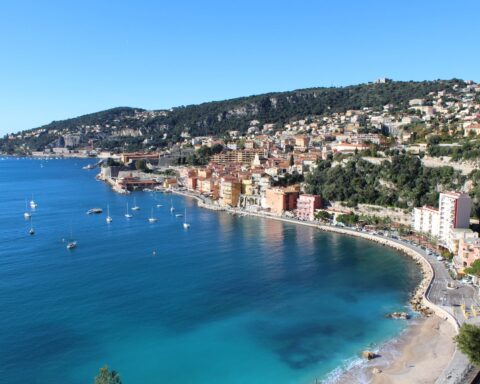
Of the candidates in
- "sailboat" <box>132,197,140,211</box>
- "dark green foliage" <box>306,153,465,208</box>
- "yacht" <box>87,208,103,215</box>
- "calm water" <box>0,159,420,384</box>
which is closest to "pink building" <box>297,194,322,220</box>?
"dark green foliage" <box>306,153,465,208</box>

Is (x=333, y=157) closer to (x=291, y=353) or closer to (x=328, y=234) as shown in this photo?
(x=328, y=234)

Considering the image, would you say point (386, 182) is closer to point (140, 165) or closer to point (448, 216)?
point (448, 216)

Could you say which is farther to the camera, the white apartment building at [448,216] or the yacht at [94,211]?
the yacht at [94,211]

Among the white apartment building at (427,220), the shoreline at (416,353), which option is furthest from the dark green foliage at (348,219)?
the shoreline at (416,353)

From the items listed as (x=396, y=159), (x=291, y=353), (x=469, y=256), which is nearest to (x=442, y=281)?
(x=469, y=256)

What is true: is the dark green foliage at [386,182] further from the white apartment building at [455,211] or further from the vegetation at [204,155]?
the vegetation at [204,155]

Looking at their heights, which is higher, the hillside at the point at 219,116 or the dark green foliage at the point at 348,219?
the hillside at the point at 219,116

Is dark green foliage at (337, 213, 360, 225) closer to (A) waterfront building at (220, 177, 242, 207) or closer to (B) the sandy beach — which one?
(A) waterfront building at (220, 177, 242, 207)
